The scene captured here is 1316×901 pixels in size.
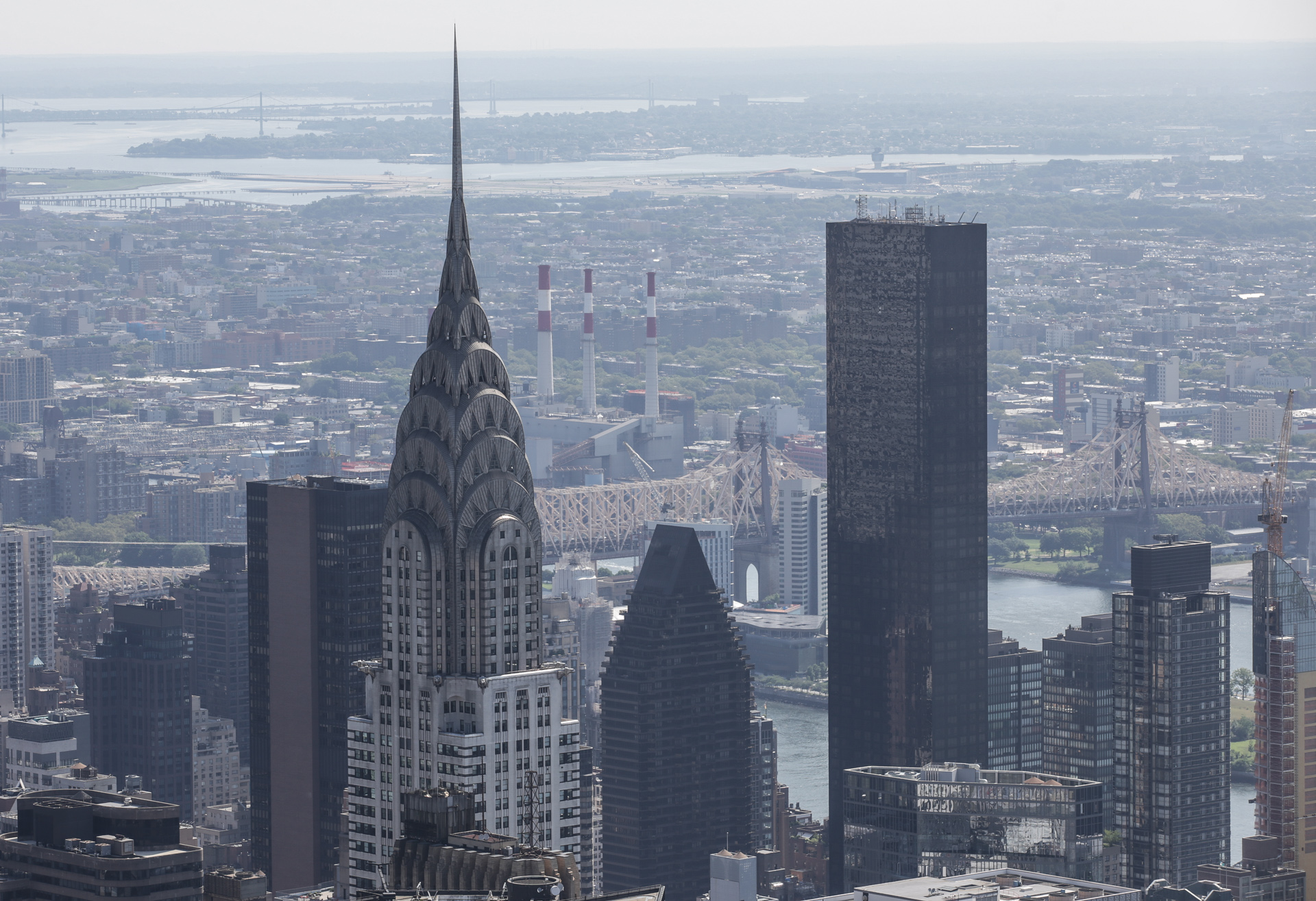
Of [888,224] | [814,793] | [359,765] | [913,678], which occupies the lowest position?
[814,793]

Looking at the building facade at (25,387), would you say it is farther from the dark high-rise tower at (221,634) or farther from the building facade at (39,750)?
the building facade at (39,750)

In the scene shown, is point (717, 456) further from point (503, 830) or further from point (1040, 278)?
point (503, 830)

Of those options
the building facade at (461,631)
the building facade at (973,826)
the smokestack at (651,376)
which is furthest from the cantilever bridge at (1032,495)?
the building facade at (461,631)

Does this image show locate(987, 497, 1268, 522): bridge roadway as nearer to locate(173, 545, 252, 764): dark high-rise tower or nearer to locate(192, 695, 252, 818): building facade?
locate(173, 545, 252, 764): dark high-rise tower

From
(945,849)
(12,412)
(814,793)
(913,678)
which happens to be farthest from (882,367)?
(12,412)

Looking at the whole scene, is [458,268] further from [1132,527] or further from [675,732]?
[1132,527]

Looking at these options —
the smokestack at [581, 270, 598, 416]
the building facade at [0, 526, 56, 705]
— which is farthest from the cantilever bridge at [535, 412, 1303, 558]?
the smokestack at [581, 270, 598, 416]

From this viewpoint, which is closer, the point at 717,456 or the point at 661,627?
the point at 661,627
